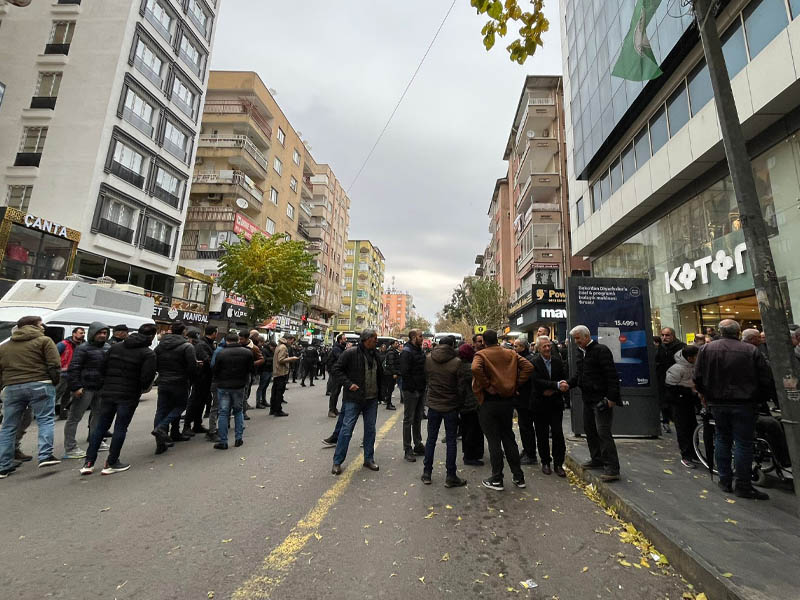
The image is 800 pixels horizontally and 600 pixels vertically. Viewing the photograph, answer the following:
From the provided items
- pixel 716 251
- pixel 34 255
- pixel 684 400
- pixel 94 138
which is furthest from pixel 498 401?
pixel 94 138

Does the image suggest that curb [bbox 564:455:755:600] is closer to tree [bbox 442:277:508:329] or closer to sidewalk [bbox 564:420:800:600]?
sidewalk [bbox 564:420:800:600]

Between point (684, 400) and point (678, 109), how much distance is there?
1244cm

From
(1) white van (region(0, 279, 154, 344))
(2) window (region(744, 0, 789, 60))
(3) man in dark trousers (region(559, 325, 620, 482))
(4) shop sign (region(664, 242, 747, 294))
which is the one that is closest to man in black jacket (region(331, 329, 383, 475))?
(3) man in dark trousers (region(559, 325, 620, 482))

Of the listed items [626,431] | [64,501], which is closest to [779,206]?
[626,431]

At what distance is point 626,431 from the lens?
23.6ft

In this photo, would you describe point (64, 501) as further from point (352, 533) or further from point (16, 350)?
point (352, 533)

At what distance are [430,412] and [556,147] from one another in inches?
1242

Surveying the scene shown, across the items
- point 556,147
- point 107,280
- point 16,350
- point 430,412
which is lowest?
point 430,412

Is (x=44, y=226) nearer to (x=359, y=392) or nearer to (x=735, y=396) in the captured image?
(x=359, y=392)

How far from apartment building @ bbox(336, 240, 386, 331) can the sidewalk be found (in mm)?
72723

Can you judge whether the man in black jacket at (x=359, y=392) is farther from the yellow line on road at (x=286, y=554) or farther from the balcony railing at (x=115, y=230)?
the balcony railing at (x=115, y=230)

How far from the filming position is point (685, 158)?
12766 millimetres

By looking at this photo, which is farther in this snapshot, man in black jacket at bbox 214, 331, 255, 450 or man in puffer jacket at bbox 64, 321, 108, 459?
man in black jacket at bbox 214, 331, 255, 450

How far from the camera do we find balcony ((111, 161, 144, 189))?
21734 millimetres
